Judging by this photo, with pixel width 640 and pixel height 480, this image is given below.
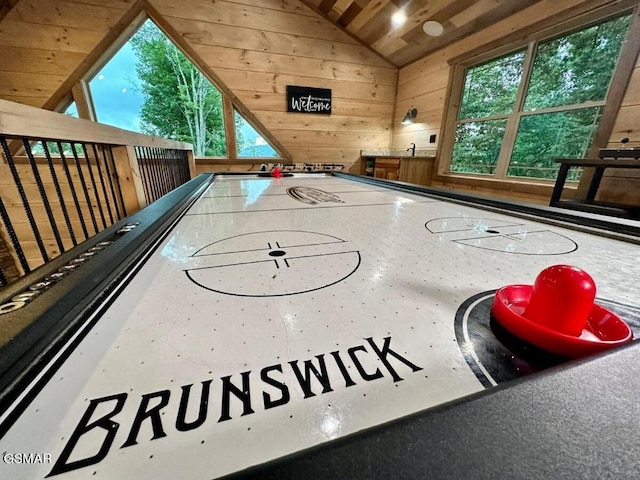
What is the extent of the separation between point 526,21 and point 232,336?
4081 mm

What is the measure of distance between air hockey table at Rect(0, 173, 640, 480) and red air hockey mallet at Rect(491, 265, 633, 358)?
24mm

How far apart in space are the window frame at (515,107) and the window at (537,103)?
0.04 feet

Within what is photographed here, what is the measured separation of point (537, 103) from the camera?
2.94 metres

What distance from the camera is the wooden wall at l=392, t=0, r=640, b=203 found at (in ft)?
7.57

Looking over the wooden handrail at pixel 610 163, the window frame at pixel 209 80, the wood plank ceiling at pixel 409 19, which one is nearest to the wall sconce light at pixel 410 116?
the wood plank ceiling at pixel 409 19

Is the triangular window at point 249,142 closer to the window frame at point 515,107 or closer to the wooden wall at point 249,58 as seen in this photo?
the wooden wall at point 249,58

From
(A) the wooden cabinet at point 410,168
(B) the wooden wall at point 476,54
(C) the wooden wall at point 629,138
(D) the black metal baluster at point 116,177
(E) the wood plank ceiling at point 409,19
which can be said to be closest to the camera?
(D) the black metal baluster at point 116,177

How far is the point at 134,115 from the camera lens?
3.76 metres

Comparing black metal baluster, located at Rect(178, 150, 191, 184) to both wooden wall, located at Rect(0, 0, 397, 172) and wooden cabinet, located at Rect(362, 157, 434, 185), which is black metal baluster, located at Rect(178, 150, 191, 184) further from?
wooden cabinet, located at Rect(362, 157, 434, 185)

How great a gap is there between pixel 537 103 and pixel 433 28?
1.53 meters

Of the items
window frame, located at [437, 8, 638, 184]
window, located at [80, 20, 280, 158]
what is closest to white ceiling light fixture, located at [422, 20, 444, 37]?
window frame, located at [437, 8, 638, 184]

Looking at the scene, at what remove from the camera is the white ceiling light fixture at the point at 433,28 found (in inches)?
130

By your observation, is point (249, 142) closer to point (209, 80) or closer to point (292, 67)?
point (209, 80)

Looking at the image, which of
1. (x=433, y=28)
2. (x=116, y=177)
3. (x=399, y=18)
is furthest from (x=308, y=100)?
(x=116, y=177)
